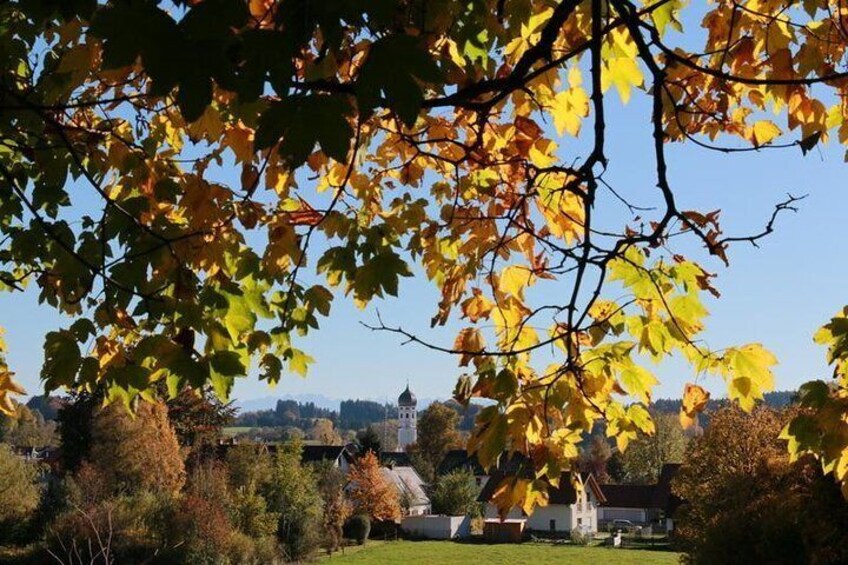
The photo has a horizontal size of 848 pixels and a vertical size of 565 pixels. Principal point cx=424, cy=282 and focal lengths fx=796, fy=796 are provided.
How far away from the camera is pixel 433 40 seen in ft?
8.35

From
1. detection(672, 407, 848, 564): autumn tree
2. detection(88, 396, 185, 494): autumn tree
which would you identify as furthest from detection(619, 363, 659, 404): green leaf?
detection(88, 396, 185, 494): autumn tree

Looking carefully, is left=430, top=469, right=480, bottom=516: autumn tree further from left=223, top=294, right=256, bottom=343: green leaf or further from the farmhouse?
left=223, top=294, right=256, bottom=343: green leaf

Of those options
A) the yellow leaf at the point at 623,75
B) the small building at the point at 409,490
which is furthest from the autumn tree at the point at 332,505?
the yellow leaf at the point at 623,75

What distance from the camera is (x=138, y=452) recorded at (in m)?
27.3

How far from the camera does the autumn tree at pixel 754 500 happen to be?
1152 cm

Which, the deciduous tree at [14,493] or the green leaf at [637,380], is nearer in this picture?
the green leaf at [637,380]

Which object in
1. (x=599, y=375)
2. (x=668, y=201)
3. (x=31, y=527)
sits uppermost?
(x=668, y=201)

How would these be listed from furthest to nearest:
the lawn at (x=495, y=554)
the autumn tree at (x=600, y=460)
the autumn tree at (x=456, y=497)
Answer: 1. the autumn tree at (x=600, y=460)
2. the autumn tree at (x=456, y=497)
3. the lawn at (x=495, y=554)

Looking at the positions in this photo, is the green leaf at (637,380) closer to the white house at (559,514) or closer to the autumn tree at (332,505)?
the autumn tree at (332,505)

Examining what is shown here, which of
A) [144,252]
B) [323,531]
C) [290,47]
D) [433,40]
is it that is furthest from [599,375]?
[323,531]

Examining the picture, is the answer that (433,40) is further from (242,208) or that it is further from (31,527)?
(31,527)

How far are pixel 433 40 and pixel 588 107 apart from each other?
786 mm

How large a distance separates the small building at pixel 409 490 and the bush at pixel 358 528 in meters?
7.81

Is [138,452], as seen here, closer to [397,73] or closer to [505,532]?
[505,532]
